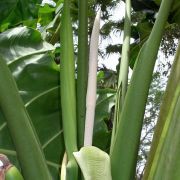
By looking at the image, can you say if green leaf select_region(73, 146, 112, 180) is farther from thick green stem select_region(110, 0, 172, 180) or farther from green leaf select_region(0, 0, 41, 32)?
green leaf select_region(0, 0, 41, 32)

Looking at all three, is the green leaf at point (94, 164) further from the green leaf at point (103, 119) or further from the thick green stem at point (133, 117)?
the green leaf at point (103, 119)

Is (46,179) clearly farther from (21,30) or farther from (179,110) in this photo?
(21,30)

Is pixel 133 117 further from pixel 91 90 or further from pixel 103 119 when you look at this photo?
pixel 103 119

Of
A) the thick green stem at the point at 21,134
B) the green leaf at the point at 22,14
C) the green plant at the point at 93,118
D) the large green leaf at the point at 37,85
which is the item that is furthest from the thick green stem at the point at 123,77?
the green leaf at the point at 22,14

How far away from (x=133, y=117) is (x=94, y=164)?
0.07 m

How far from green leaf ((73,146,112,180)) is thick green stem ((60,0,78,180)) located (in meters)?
0.05

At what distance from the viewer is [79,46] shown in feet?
1.76

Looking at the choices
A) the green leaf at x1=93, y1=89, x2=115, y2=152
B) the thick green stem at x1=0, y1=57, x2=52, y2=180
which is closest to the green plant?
the thick green stem at x1=0, y1=57, x2=52, y2=180

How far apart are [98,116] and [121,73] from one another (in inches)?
12.9

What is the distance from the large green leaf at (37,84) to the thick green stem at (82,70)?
24cm

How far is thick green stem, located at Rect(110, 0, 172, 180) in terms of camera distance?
430 mm

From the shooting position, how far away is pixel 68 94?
505 millimetres

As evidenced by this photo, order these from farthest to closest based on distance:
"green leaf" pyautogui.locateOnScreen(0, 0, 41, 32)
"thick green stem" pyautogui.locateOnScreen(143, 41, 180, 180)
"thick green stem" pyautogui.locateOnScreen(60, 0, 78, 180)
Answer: "green leaf" pyautogui.locateOnScreen(0, 0, 41, 32) → "thick green stem" pyautogui.locateOnScreen(60, 0, 78, 180) → "thick green stem" pyautogui.locateOnScreen(143, 41, 180, 180)

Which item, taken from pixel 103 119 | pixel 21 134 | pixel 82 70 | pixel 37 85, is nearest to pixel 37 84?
pixel 37 85
